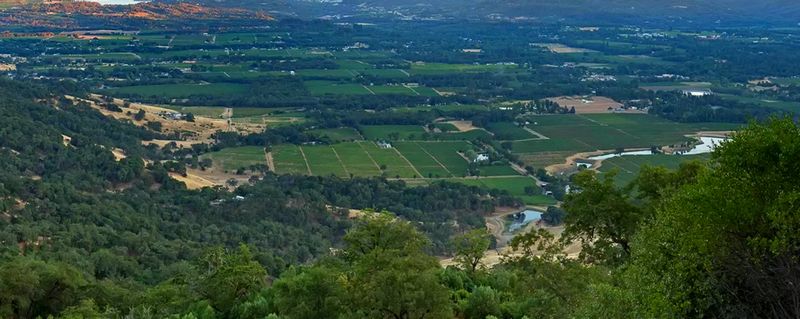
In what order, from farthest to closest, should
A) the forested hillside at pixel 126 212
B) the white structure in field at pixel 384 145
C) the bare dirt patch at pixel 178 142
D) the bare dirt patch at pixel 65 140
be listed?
the white structure in field at pixel 384 145, the bare dirt patch at pixel 178 142, the bare dirt patch at pixel 65 140, the forested hillside at pixel 126 212

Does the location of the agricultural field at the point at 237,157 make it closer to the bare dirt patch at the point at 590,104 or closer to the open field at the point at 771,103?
the bare dirt patch at the point at 590,104

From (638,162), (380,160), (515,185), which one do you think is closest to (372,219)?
(515,185)

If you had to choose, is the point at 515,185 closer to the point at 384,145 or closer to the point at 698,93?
the point at 384,145

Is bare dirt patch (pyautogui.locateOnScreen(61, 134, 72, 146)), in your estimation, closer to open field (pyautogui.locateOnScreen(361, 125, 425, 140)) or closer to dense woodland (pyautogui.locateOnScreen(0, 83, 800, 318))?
dense woodland (pyautogui.locateOnScreen(0, 83, 800, 318))

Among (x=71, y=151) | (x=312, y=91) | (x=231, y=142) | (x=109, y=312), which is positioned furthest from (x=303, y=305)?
(x=312, y=91)

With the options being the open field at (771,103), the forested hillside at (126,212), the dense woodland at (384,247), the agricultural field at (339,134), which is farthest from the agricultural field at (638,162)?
the open field at (771,103)

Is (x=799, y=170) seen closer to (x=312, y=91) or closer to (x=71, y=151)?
(x=71, y=151)

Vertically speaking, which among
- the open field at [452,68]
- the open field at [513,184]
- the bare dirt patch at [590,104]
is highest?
the open field at [513,184]
